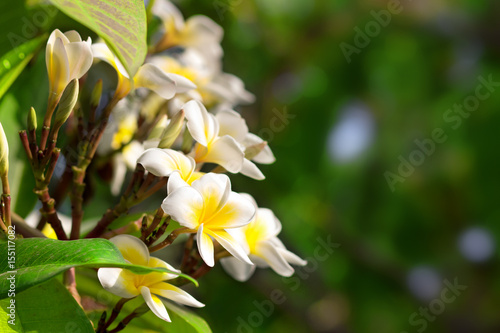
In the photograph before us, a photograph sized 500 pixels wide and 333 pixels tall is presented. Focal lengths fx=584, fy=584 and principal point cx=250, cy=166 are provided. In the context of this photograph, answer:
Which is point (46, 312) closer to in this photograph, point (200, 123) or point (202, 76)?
point (200, 123)

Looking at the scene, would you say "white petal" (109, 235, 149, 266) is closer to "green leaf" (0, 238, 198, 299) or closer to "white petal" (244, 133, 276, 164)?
"green leaf" (0, 238, 198, 299)

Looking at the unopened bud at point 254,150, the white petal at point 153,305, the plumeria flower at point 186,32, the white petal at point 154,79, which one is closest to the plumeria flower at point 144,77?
the white petal at point 154,79

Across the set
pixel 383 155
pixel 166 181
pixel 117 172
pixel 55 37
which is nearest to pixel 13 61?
pixel 55 37

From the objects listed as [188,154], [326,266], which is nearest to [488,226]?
[326,266]

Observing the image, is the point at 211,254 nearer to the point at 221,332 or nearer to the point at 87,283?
the point at 87,283

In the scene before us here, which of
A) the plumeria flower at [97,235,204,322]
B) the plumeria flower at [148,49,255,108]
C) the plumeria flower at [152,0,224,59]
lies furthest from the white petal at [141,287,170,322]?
the plumeria flower at [152,0,224,59]
